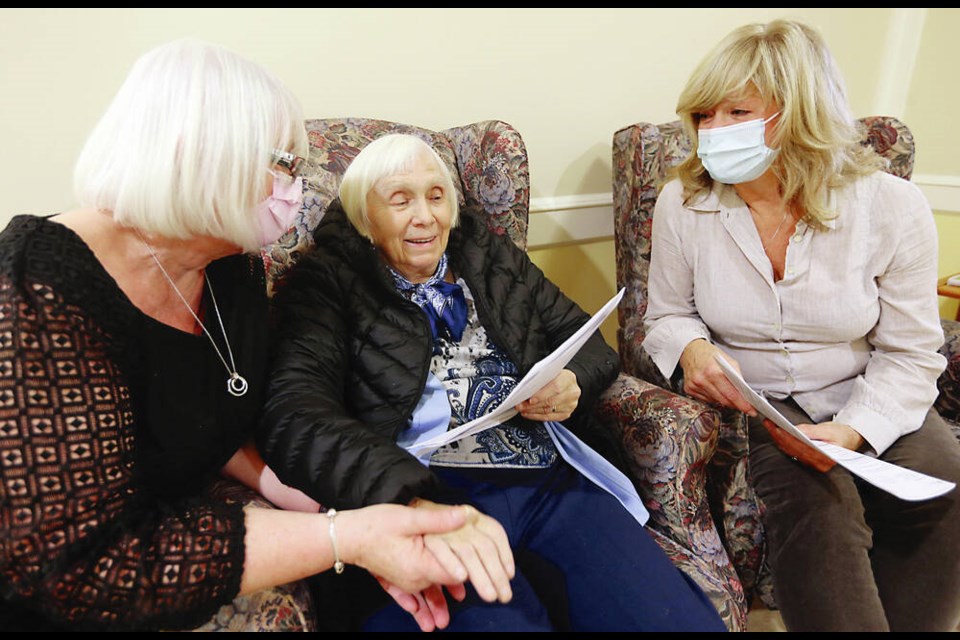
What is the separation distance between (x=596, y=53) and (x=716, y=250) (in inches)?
33.9

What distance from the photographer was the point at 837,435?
125 centimetres

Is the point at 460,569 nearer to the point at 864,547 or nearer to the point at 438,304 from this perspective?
the point at 438,304

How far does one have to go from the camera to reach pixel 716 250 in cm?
140

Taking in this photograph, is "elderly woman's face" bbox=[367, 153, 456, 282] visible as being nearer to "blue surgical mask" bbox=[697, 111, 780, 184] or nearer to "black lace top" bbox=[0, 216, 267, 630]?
"black lace top" bbox=[0, 216, 267, 630]

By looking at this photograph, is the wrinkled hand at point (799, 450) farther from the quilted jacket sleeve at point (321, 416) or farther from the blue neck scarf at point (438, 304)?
the quilted jacket sleeve at point (321, 416)

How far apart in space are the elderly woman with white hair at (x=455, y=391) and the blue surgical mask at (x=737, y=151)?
453 millimetres

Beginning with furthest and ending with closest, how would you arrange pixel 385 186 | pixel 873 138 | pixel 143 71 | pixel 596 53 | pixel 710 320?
pixel 596 53 → pixel 873 138 → pixel 710 320 → pixel 385 186 → pixel 143 71

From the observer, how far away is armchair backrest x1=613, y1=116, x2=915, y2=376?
1.70m

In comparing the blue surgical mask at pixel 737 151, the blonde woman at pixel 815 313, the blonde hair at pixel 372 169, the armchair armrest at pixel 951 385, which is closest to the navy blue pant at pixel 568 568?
the blonde woman at pixel 815 313

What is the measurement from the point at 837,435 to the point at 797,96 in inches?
27.5

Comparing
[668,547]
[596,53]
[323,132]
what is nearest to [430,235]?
[323,132]

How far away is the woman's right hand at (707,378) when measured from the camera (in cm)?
129
